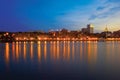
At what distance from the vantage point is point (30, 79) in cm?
1077

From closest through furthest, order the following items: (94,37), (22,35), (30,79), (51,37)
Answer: (30,79) < (22,35) < (51,37) < (94,37)

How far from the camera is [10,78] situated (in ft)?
36.2

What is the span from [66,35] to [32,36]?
22.7 m

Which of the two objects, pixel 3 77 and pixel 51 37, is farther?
pixel 51 37

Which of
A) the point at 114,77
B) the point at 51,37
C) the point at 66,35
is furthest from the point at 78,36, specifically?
the point at 114,77

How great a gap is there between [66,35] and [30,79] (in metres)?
134

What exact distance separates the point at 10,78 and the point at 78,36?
453 feet

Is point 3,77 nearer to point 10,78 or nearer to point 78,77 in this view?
point 10,78

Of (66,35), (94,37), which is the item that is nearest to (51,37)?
(66,35)

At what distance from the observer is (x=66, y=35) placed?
144375mm

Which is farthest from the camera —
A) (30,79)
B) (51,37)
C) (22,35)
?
(51,37)

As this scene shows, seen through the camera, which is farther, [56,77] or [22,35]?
[22,35]

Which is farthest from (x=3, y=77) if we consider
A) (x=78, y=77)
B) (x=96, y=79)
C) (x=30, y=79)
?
(x=96, y=79)

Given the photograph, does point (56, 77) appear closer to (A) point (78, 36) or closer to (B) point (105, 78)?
(B) point (105, 78)
